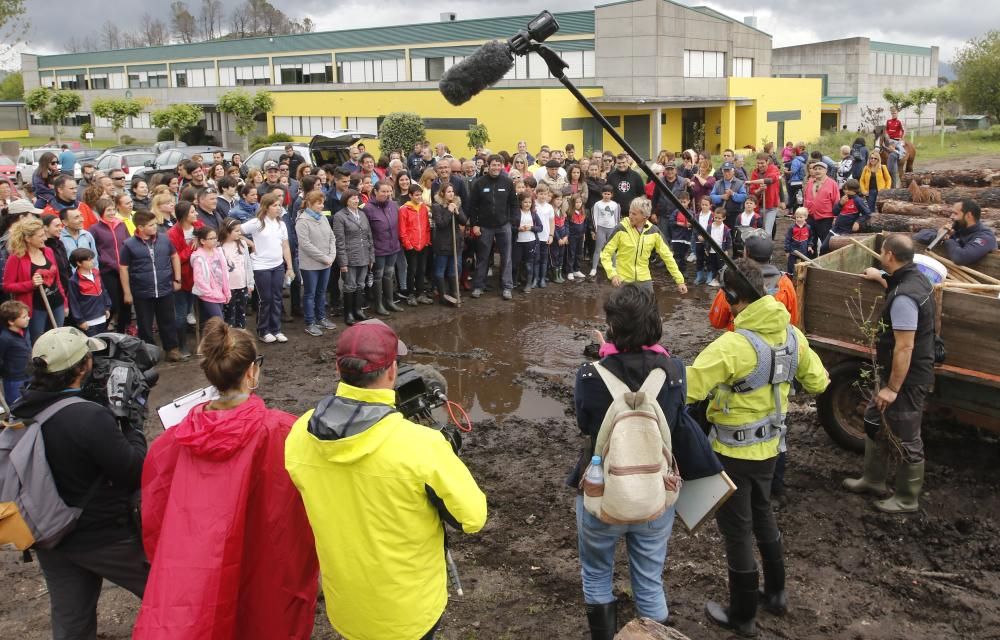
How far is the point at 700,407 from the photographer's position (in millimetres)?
4637

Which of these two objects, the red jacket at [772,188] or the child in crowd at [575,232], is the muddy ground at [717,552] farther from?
the red jacket at [772,188]

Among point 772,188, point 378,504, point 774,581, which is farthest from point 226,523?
point 772,188

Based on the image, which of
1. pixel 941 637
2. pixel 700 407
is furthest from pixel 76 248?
pixel 941 637

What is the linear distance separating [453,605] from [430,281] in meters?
8.03

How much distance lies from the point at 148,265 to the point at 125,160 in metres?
18.7

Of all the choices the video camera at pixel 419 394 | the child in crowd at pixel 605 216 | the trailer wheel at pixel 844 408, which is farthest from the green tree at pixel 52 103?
the video camera at pixel 419 394

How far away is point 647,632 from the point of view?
3316mm

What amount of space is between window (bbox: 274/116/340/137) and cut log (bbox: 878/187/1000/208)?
35.1 m

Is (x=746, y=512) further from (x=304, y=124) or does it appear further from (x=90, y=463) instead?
(x=304, y=124)

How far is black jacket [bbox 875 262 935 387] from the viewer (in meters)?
5.31

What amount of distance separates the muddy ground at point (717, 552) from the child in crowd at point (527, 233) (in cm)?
434

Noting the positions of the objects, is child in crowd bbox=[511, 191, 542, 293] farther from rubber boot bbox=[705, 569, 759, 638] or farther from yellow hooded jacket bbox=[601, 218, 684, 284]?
rubber boot bbox=[705, 569, 759, 638]

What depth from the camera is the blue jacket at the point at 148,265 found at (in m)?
8.88

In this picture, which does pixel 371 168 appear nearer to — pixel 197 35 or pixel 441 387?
pixel 441 387
